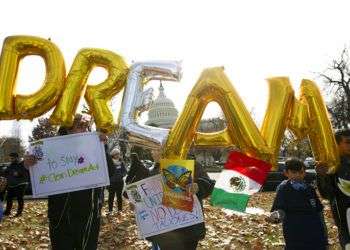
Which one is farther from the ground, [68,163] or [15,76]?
[15,76]

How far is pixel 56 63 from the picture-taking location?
13.8ft

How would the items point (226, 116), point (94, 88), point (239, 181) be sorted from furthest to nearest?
1. point (94, 88)
2. point (239, 181)
3. point (226, 116)

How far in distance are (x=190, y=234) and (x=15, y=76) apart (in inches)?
80.9

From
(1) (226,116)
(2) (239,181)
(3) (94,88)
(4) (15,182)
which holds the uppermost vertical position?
(3) (94,88)

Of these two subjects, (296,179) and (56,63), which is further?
(296,179)

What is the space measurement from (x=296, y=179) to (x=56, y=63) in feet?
8.41

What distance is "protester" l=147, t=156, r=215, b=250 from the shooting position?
4270 mm

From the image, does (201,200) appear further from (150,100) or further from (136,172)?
(150,100)

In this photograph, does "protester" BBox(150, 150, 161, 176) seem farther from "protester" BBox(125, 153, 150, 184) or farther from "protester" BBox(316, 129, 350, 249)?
"protester" BBox(316, 129, 350, 249)

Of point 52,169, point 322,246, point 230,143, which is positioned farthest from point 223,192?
point 52,169

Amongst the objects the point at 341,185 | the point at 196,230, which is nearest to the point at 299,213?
the point at 341,185

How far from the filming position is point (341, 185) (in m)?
4.03

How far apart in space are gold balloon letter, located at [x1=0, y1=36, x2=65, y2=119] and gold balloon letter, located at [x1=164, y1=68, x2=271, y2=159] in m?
1.10

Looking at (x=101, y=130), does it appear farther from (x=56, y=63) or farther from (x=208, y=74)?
(x=208, y=74)
